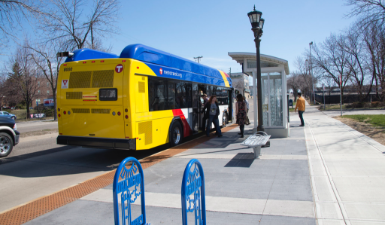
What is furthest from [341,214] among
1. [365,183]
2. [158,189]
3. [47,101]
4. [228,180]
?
[47,101]

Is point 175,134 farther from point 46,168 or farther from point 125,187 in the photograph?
point 125,187

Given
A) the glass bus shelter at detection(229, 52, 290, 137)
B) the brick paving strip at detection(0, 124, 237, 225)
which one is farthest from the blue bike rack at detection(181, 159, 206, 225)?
the glass bus shelter at detection(229, 52, 290, 137)

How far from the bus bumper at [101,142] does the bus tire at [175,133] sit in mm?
2362

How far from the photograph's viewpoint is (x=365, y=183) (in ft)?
16.1

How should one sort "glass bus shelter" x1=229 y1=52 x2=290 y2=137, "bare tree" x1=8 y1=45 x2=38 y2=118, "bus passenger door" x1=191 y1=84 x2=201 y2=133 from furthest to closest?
"bare tree" x1=8 y1=45 x2=38 y2=118 → "bus passenger door" x1=191 y1=84 x2=201 y2=133 → "glass bus shelter" x1=229 y1=52 x2=290 y2=137

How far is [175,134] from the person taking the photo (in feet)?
31.9

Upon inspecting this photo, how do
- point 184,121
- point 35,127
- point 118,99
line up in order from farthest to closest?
1. point 35,127
2. point 184,121
3. point 118,99

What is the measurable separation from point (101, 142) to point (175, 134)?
3123 mm

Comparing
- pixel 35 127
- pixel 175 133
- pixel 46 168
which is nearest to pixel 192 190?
pixel 46 168

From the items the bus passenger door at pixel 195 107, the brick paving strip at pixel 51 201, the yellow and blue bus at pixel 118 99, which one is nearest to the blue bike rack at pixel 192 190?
the brick paving strip at pixel 51 201

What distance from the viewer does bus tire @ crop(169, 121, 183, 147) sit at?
9.19m

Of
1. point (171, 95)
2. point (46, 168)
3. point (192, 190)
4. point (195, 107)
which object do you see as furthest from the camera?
point (195, 107)

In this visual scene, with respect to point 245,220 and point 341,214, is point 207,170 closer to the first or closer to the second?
point 245,220

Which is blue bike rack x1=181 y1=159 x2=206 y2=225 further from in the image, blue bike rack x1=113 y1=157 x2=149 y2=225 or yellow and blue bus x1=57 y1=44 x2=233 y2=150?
yellow and blue bus x1=57 y1=44 x2=233 y2=150
